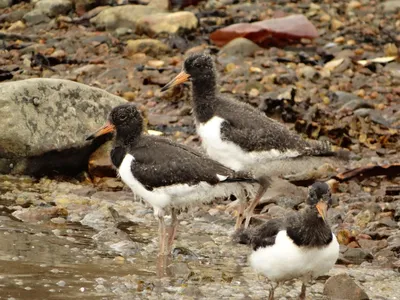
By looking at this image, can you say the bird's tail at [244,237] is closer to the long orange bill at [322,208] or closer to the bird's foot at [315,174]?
the long orange bill at [322,208]

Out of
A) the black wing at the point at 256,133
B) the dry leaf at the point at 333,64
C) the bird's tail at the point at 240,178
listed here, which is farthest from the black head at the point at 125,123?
the dry leaf at the point at 333,64

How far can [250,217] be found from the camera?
379 inches

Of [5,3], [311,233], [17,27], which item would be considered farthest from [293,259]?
[5,3]

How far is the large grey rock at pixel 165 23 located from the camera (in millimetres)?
15586

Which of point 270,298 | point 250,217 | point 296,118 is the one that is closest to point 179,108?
point 296,118

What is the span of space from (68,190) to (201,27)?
604cm

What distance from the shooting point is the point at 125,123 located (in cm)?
879

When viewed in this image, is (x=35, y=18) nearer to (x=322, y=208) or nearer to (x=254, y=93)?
(x=254, y=93)

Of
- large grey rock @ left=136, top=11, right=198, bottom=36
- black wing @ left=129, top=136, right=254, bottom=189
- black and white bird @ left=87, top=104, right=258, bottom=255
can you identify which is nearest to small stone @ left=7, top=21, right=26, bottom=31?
large grey rock @ left=136, top=11, right=198, bottom=36

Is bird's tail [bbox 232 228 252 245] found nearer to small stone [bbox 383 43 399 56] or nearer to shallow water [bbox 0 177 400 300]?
shallow water [bbox 0 177 400 300]

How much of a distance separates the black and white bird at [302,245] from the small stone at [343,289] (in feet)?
1.38

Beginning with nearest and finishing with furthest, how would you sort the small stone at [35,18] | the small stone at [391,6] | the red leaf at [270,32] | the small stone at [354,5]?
the red leaf at [270,32], the small stone at [35,18], the small stone at [391,6], the small stone at [354,5]

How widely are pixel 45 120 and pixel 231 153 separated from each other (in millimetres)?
2937

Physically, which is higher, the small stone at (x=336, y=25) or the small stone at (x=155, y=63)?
the small stone at (x=155, y=63)
